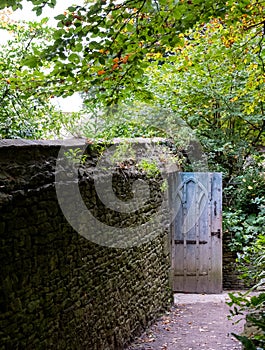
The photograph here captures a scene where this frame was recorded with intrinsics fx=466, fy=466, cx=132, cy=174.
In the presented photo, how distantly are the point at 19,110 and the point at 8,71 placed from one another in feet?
1.94

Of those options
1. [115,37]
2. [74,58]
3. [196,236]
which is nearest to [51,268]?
[74,58]

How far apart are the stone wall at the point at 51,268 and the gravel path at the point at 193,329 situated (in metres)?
0.40

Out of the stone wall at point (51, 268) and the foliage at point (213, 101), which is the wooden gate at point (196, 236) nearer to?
the foliage at point (213, 101)

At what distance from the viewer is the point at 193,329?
557cm

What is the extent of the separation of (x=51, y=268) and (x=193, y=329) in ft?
9.34

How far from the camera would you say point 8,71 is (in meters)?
5.63

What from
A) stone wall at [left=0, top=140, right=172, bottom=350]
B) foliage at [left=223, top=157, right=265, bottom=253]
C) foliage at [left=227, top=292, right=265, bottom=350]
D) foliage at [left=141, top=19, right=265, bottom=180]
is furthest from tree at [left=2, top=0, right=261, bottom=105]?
foliage at [left=141, top=19, right=265, bottom=180]

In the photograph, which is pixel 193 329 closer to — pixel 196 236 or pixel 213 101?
pixel 196 236

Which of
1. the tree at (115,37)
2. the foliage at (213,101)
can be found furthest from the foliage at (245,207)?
the tree at (115,37)

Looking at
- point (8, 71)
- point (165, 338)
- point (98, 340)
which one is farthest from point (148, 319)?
point (8, 71)

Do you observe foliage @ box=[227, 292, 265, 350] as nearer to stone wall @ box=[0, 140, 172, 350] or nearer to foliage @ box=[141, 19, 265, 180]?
stone wall @ box=[0, 140, 172, 350]

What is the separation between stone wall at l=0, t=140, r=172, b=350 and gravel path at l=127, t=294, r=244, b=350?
397mm

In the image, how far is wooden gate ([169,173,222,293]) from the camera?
7410mm

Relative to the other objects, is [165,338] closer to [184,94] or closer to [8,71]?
[8,71]
